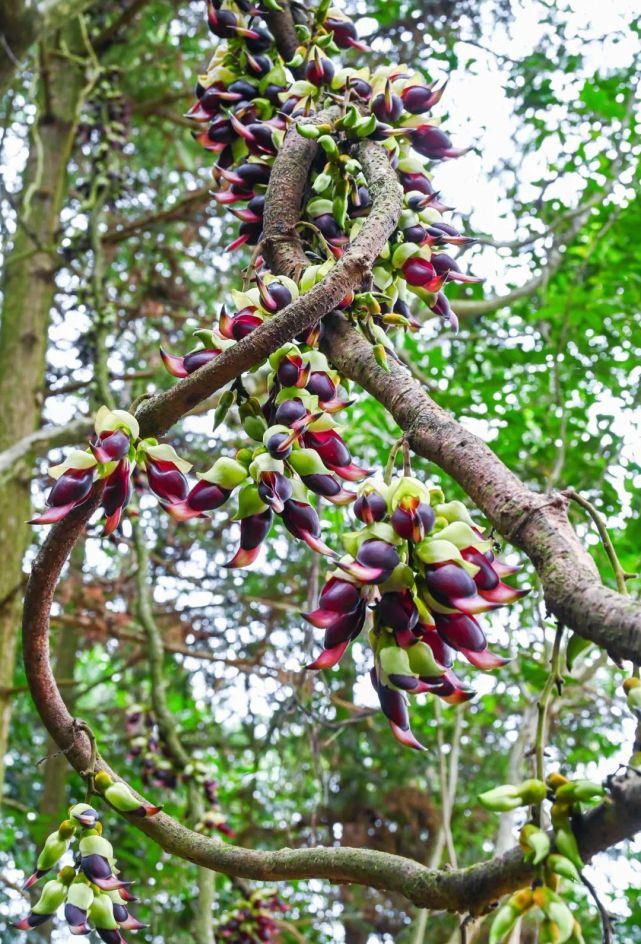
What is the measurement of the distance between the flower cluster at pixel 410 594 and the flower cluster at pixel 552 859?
0.54 ft

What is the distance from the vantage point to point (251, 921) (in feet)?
10.8

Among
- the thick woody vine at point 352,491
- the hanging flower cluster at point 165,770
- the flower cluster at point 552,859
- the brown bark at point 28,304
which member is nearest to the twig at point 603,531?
the thick woody vine at point 352,491

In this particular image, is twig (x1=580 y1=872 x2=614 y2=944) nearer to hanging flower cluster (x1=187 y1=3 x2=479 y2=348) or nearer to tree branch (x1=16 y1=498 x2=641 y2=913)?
tree branch (x1=16 y1=498 x2=641 y2=913)

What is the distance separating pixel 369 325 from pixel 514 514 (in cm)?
46

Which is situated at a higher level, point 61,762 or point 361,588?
point 61,762

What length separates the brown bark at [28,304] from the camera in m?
3.69

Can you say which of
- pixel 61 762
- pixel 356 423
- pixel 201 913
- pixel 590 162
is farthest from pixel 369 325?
pixel 61 762

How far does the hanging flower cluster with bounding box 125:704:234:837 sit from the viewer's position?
10.1 feet

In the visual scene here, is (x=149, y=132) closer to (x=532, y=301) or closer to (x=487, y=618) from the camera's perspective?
(x=532, y=301)

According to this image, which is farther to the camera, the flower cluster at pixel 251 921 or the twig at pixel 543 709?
the flower cluster at pixel 251 921

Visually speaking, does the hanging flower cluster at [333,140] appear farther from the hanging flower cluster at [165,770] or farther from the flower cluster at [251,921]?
the flower cluster at [251,921]

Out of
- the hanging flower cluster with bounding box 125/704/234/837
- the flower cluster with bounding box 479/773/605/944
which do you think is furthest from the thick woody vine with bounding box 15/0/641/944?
the hanging flower cluster with bounding box 125/704/234/837

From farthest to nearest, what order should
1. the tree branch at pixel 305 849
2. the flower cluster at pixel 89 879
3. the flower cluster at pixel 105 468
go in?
the flower cluster at pixel 89 879 → the flower cluster at pixel 105 468 → the tree branch at pixel 305 849

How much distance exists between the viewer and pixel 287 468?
1.01 m
